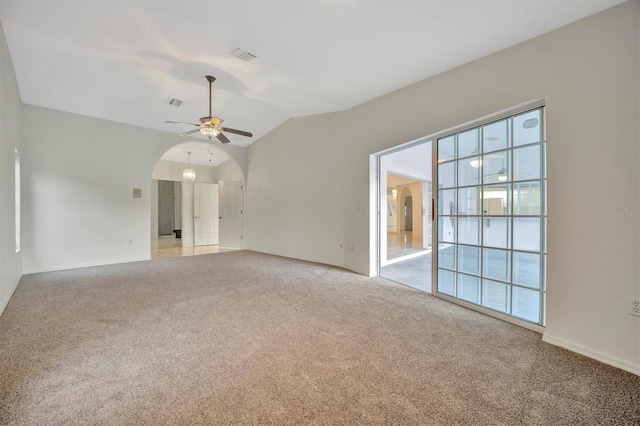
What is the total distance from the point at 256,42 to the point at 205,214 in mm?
7001

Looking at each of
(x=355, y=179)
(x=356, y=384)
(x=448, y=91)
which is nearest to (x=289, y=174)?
(x=355, y=179)

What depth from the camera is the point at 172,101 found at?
4750 mm

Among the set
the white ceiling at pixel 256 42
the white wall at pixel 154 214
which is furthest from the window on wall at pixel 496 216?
the white wall at pixel 154 214

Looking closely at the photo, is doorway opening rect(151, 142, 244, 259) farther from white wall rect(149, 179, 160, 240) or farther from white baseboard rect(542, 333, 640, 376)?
white baseboard rect(542, 333, 640, 376)

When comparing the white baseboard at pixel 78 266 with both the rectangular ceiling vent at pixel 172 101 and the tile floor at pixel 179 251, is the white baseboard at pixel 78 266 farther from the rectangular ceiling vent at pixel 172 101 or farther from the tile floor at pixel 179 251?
the rectangular ceiling vent at pixel 172 101

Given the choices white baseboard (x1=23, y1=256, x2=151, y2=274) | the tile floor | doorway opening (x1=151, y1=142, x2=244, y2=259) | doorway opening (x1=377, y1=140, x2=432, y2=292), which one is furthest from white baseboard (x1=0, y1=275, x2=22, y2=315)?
doorway opening (x1=377, y1=140, x2=432, y2=292)

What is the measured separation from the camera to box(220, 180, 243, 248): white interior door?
26.1 ft

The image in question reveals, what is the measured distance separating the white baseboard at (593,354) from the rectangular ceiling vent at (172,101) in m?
5.95

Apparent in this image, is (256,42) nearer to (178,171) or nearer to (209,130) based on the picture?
(209,130)

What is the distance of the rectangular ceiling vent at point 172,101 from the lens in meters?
4.66

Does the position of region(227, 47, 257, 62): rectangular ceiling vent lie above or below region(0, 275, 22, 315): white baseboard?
above

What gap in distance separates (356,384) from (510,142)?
2.75m

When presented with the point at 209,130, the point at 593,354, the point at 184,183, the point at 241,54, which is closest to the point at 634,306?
the point at 593,354

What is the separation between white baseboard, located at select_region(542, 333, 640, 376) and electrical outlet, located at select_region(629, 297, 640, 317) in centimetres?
36
